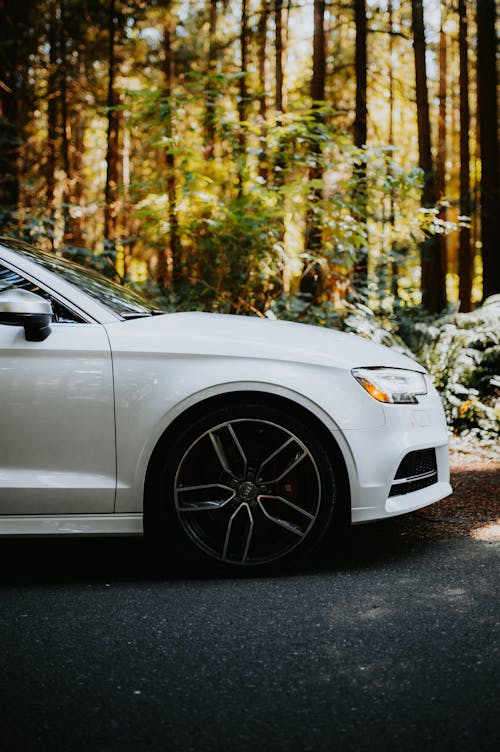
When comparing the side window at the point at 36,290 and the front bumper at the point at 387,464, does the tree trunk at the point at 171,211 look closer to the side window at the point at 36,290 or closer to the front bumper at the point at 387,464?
the side window at the point at 36,290

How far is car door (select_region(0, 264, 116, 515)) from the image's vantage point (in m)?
3.37

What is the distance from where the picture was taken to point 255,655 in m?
2.64

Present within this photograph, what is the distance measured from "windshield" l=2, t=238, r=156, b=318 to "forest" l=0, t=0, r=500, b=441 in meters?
3.75

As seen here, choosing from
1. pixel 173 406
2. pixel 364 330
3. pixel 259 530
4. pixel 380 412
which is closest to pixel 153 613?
pixel 259 530

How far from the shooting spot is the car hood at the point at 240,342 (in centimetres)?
348

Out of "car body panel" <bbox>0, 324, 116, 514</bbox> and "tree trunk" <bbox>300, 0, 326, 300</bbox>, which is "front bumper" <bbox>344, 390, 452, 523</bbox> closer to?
"car body panel" <bbox>0, 324, 116, 514</bbox>

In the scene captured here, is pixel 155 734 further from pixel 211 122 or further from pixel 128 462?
pixel 211 122

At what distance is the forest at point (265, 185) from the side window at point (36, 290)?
4.41 metres

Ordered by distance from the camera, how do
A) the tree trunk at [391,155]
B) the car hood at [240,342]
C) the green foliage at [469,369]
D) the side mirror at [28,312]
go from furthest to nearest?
the tree trunk at [391,155] → the green foliage at [469,369] → the car hood at [240,342] → the side mirror at [28,312]

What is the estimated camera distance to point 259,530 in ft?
11.5

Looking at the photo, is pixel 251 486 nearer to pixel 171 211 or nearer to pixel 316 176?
pixel 171 211

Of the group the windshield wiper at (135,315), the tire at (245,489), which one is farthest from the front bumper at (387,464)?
the windshield wiper at (135,315)

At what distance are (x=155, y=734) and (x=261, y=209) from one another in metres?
6.73

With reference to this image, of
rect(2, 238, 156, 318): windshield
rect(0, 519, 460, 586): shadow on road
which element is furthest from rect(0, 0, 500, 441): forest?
rect(2, 238, 156, 318): windshield
